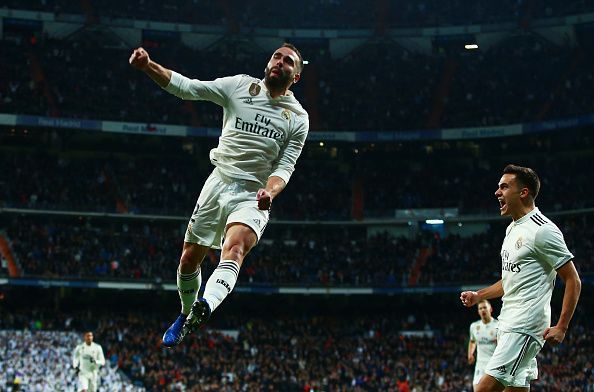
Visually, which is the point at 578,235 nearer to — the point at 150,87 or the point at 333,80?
the point at 333,80

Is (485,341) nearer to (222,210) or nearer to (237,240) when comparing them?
(222,210)

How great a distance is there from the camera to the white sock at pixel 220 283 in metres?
8.73

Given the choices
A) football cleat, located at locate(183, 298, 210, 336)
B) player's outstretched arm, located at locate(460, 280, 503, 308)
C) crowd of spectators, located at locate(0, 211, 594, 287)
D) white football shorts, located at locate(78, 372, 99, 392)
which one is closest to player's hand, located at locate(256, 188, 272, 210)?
football cleat, located at locate(183, 298, 210, 336)

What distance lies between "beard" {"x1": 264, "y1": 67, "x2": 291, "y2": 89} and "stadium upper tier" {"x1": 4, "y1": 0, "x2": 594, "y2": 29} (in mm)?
48366

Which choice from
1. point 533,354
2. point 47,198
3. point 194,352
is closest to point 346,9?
point 47,198

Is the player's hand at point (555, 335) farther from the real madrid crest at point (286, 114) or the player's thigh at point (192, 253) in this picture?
the player's thigh at point (192, 253)

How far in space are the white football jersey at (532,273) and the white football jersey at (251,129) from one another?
106 inches

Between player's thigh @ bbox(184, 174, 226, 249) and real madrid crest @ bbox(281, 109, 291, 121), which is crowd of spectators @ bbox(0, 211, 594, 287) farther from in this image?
real madrid crest @ bbox(281, 109, 291, 121)

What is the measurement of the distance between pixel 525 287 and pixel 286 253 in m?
39.6

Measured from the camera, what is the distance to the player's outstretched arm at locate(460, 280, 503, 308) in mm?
9961

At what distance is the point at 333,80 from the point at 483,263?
16.3 meters

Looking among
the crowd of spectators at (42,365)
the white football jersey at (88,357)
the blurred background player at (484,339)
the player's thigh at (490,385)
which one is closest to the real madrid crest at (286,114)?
the player's thigh at (490,385)

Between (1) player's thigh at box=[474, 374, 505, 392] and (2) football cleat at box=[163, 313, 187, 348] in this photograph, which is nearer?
(2) football cleat at box=[163, 313, 187, 348]

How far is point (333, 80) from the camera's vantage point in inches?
2224
